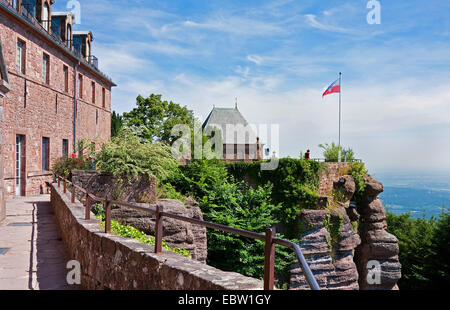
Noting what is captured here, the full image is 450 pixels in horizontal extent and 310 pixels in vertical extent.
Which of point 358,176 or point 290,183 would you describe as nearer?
point 290,183

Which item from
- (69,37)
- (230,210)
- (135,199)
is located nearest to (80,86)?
(69,37)

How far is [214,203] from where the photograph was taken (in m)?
17.8

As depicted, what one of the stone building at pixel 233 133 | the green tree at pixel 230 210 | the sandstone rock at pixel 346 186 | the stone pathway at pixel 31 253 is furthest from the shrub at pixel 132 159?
the stone building at pixel 233 133

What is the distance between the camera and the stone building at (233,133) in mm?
44969

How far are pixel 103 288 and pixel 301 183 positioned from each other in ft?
51.1

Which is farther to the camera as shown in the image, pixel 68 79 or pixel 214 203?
pixel 68 79

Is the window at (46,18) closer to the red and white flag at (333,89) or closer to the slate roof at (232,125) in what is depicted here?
the red and white flag at (333,89)

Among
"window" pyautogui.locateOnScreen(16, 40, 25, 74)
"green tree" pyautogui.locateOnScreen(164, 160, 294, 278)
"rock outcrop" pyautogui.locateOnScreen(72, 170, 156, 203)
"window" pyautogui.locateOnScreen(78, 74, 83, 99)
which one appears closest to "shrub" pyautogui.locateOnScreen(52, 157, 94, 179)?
"rock outcrop" pyautogui.locateOnScreen(72, 170, 156, 203)

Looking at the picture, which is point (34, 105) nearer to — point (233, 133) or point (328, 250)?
point (328, 250)

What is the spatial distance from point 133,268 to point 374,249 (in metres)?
19.1

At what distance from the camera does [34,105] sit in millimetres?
15633

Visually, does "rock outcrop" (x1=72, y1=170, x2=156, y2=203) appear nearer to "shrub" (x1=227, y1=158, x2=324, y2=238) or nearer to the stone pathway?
the stone pathway
